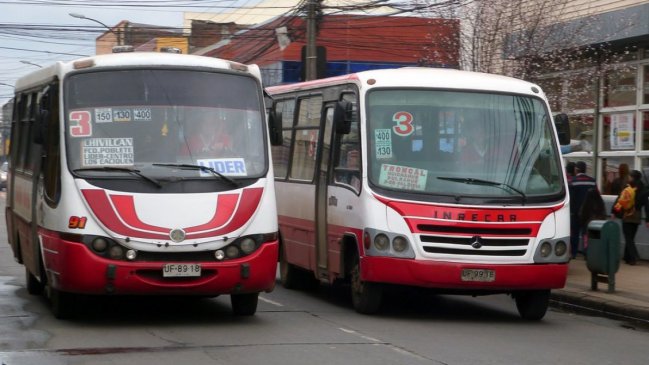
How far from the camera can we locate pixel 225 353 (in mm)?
9734

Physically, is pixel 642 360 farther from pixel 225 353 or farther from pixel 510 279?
pixel 225 353

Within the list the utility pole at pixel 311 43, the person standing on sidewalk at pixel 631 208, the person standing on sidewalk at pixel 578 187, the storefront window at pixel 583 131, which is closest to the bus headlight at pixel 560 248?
the person standing on sidewalk at pixel 578 187

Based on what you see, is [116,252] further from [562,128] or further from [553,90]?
[553,90]

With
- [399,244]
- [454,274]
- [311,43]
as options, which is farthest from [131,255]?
[311,43]

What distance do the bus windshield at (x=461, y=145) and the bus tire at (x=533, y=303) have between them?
113 centimetres

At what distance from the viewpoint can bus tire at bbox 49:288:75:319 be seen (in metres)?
11.6

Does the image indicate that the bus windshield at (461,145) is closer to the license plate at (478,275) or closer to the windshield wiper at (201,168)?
the license plate at (478,275)

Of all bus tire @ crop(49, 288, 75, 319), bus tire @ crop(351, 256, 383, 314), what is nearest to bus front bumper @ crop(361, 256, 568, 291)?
bus tire @ crop(351, 256, 383, 314)

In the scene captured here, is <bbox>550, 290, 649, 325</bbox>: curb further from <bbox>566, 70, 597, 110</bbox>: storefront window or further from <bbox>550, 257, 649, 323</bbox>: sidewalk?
<bbox>566, 70, 597, 110</bbox>: storefront window

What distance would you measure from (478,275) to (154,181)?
3.51 meters

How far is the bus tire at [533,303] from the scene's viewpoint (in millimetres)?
13062

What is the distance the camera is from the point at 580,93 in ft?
73.3

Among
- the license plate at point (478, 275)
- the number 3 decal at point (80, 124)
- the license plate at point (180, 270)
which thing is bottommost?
the license plate at point (478, 275)

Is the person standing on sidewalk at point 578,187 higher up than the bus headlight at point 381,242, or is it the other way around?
the person standing on sidewalk at point 578,187
